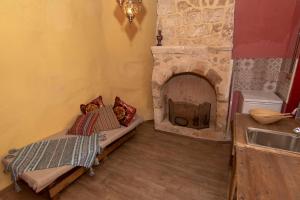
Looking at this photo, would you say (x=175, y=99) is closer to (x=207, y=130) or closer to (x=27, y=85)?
(x=207, y=130)

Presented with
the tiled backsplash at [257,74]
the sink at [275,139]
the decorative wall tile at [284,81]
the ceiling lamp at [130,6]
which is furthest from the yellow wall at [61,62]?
the sink at [275,139]

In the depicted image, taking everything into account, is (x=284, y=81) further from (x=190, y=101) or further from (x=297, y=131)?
(x=190, y=101)

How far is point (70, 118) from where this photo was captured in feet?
9.47

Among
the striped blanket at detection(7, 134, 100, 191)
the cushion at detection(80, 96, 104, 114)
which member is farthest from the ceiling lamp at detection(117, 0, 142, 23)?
the striped blanket at detection(7, 134, 100, 191)

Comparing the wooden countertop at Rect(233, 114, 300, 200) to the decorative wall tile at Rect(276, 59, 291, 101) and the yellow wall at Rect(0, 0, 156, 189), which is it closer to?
the decorative wall tile at Rect(276, 59, 291, 101)

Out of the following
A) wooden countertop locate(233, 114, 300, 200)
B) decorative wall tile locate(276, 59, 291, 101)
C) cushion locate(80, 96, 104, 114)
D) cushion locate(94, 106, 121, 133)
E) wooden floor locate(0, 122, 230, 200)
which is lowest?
wooden floor locate(0, 122, 230, 200)

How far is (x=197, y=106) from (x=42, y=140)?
92.4 inches

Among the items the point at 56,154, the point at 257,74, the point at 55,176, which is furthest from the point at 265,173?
the point at 257,74

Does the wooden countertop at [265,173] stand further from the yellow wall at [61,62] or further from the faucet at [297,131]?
the yellow wall at [61,62]

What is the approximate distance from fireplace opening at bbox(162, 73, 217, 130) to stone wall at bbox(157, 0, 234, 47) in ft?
2.06

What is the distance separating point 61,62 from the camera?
8.74ft

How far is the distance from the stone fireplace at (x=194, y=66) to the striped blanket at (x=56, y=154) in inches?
54.3

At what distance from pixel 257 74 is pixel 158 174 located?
2086 mm

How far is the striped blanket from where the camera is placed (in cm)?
196
